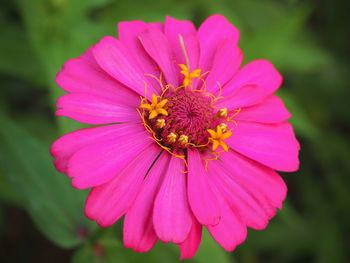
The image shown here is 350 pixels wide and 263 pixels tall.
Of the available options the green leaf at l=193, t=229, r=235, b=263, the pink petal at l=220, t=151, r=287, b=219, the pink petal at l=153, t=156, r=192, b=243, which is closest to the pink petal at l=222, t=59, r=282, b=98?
the pink petal at l=220, t=151, r=287, b=219

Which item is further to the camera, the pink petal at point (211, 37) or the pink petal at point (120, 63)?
the pink petal at point (211, 37)

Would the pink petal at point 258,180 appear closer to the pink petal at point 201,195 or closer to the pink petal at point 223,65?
the pink petal at point 201,195

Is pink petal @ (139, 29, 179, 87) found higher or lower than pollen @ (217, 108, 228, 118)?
higher

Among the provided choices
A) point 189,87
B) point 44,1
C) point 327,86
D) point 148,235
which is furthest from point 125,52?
point 327,86

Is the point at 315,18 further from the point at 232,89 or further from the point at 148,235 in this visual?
the point at 148,235

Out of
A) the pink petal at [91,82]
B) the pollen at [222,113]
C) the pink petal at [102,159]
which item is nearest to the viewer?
the pink petal at [102,159]

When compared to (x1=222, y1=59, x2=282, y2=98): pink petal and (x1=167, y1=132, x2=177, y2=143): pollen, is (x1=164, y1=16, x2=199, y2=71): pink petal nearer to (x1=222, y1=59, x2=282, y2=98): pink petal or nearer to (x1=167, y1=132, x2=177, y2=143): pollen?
(x1=222, y1=59, x2=282, y2=98): pink petal

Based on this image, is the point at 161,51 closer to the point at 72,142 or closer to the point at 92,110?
the point at 92,110

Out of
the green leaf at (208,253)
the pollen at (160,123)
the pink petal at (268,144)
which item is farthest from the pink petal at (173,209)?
the green leaf at (208,253)
